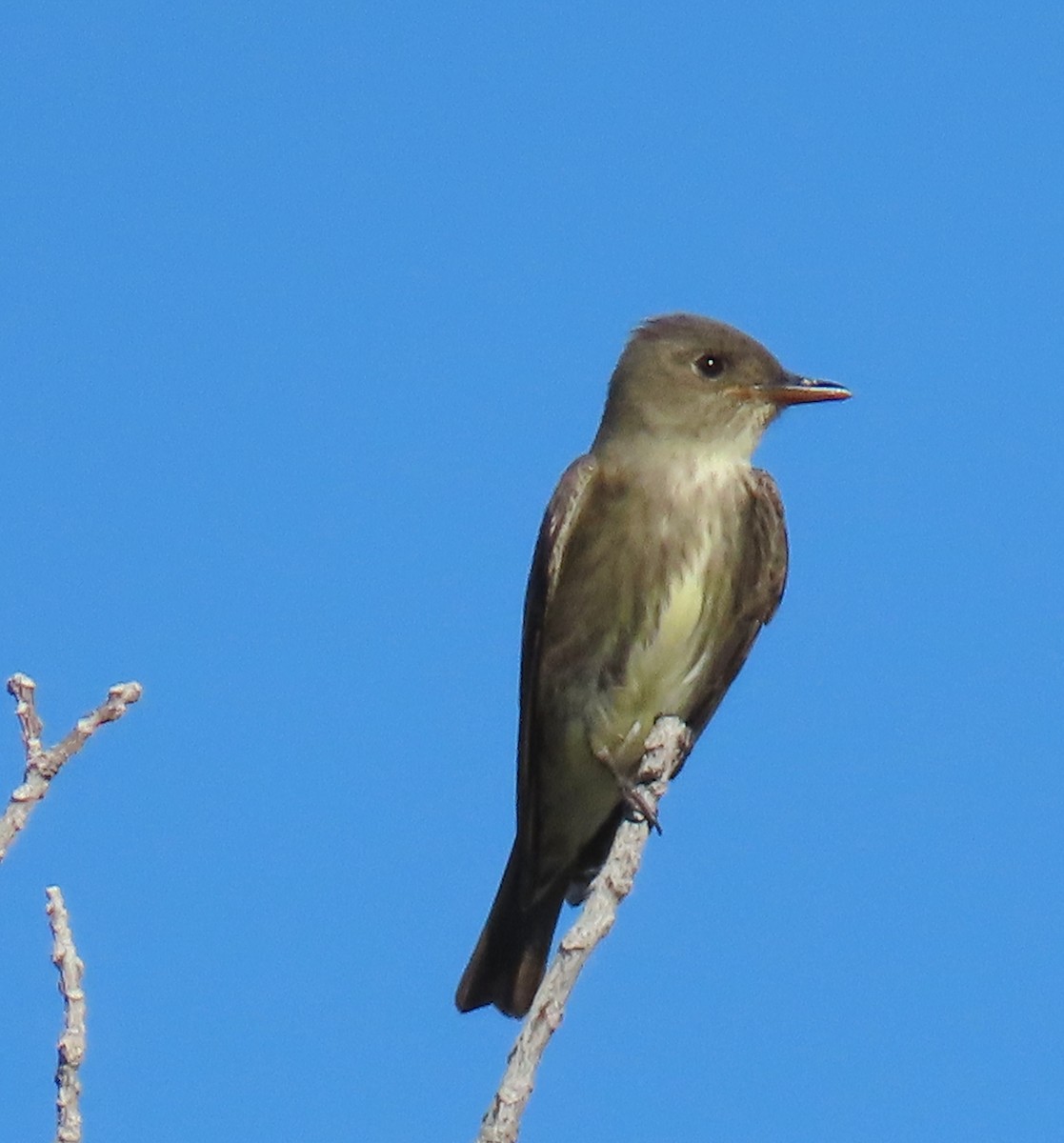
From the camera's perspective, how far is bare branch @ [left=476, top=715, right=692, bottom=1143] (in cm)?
385

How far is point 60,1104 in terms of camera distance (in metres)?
3.39

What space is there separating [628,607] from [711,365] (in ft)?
4.03

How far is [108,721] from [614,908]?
1.66 m

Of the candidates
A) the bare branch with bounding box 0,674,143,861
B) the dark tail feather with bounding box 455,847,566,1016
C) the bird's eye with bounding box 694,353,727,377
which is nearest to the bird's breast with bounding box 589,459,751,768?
the bird's eye with bounding box 694,353,727,377

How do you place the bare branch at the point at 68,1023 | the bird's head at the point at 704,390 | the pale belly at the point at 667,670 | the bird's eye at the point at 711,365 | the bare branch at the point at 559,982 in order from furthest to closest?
the bird's eye at the point at 711,365
the bird's head at the point at 704,390
the pale belly at the point at 667,670
the bare branch at the point at 559,982
the bare branch at the point at 68,1023

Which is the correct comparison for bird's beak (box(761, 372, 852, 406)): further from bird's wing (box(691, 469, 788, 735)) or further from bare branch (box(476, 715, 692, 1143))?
bare branch (box(476, 715, 692, 1143))

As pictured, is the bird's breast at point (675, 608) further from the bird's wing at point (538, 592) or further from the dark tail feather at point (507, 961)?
the dark tail feather at point (507, 961)

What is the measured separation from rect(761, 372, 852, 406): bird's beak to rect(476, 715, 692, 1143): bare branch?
3.03m

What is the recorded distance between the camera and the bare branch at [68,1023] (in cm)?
336

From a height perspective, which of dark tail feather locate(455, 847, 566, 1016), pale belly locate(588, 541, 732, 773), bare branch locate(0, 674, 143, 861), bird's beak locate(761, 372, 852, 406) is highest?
bird's beak locate(761, 372, 852, 406)

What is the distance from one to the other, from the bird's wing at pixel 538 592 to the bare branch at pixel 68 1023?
4571mm

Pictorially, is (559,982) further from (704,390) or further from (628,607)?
(704,390)

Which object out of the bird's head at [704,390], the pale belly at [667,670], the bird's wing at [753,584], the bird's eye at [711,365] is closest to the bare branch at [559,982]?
the pale belly at [667,670]

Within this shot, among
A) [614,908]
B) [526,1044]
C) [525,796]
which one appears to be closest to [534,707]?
[525,796]
